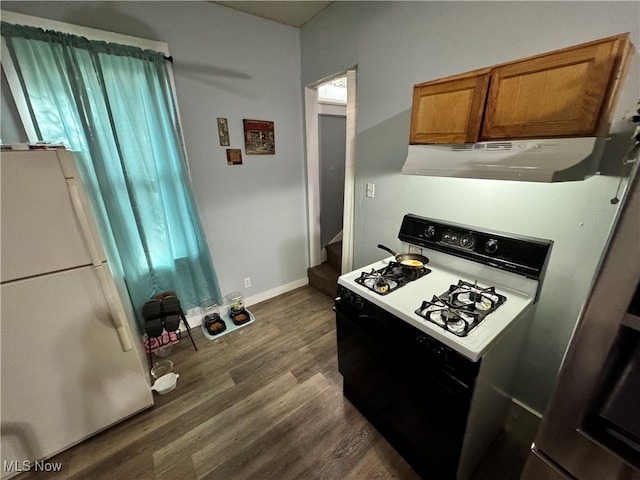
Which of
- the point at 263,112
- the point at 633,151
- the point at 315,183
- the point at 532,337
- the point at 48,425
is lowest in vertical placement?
the point at 48,425

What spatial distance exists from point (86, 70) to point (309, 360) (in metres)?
2.49

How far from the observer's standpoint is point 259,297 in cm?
284

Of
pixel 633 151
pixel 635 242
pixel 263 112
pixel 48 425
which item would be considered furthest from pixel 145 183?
pixel 633 151

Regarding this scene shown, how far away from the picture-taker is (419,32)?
1562 millimetres

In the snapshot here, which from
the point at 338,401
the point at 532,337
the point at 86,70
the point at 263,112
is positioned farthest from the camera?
the point at 263,112

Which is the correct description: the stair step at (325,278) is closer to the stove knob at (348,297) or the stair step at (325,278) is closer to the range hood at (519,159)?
the stove knob at (348,297)

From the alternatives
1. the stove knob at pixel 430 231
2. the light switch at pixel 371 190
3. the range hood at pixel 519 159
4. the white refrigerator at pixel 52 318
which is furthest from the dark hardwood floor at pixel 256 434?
the range hood at pixel 519 159

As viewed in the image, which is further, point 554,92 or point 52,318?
point 52,318

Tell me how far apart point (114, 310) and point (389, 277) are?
4.98 ft

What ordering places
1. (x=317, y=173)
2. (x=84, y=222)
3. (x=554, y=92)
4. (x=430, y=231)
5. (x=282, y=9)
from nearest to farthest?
(x=554, y=92) < (x=84, y=222) < (x=430, y=231) < (x=282, y=9) < (x=317, y=173)

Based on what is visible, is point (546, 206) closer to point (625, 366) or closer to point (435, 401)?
point (625, 366)

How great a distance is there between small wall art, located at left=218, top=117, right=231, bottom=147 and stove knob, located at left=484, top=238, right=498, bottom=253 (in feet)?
7.02

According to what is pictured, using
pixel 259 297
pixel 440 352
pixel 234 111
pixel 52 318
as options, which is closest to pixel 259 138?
pixel 234 111
